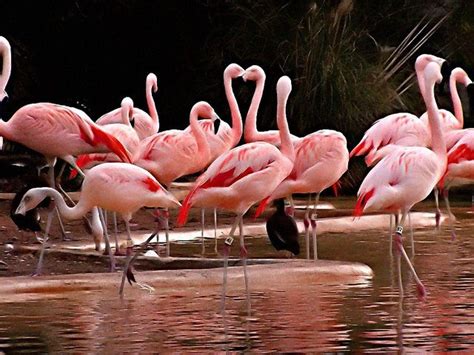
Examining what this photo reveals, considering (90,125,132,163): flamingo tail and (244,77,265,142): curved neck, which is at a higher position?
(244,77,265,142): curved neck

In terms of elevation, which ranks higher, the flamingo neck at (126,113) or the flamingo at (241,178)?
the flamingo neck at (126,113)

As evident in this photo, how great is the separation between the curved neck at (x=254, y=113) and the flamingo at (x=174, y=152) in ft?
1.20

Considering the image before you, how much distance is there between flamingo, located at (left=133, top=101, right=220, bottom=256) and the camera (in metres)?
11.0

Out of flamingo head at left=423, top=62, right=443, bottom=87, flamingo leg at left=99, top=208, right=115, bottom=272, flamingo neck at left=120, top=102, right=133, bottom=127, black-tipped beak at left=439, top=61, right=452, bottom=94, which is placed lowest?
flamingo leg at left=99, top=208, right=115, bottom=272

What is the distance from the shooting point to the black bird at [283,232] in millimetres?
10211

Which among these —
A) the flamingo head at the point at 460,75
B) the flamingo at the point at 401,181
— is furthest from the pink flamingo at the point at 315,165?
the flamingo head at the point at 460,75

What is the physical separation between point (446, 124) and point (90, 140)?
412 cm

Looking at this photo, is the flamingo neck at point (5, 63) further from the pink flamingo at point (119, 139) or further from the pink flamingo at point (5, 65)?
the pink flamingo at point (119, 139)

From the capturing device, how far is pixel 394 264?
10.1m

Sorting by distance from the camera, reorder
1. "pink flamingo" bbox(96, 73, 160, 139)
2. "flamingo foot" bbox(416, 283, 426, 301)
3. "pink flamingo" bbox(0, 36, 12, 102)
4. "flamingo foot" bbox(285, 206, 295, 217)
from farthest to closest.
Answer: "pink flamingo" bbox(96, 73, 160, 139) → "pink flamingo" bbox(0, 36, 12, 102) → "flamingo foot" bbox(285, 206, 295, 217) → "flamingo foot" bbox(416, 283, 426, 301)

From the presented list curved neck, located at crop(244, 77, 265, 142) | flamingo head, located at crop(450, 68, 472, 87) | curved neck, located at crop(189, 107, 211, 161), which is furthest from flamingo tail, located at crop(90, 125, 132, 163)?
flamingo head, located at crop(450, 68, 472, 87)

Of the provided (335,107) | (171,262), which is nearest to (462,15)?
(335,107)

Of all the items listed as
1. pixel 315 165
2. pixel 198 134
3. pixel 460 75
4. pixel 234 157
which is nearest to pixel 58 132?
pixel 198 134

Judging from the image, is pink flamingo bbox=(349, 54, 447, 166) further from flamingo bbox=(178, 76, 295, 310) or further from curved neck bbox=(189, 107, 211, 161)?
flamingo bbox=(178, 76, 295, 310)
